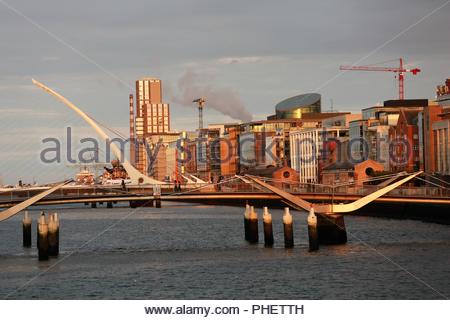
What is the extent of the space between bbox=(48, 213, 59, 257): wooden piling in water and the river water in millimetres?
569

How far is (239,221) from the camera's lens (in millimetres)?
65875

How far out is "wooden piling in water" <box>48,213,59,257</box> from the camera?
36406 mm

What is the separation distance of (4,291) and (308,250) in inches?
554

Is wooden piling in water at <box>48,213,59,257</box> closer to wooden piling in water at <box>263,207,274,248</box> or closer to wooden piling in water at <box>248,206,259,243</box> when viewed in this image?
wooden piling in water at <box>263,207,274,248</box>

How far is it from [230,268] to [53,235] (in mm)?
8659

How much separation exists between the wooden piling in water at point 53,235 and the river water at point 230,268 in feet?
1.87

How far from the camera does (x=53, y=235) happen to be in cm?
3641

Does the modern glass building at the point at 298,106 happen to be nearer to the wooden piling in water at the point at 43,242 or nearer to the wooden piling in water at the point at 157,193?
the wooden piling in water at the point at 157,193

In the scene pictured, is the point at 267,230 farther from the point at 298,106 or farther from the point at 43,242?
the point at 298,106

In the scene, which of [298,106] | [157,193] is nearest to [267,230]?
[157,193]

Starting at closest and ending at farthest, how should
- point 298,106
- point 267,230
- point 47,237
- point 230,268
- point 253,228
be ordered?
point 230,268 < point 47,237 < point 267,230 < point 253,228 < point 298,106

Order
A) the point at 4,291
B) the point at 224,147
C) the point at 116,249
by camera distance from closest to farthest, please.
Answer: the point at 4,291 → the point at 116,249 → the point at 224,147
